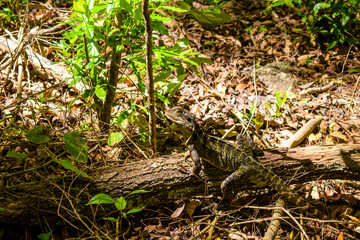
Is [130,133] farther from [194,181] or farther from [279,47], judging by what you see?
[279,47]

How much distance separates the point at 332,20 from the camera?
6.86 m

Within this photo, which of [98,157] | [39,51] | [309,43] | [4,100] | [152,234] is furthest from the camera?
[309,43]

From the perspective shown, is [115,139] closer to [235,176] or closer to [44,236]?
[44,236]

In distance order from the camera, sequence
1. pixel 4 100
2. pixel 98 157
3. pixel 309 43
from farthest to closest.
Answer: pixel 309 43, pixel 4 100, pixel 98 157

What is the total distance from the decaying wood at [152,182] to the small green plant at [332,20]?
12.8 ft

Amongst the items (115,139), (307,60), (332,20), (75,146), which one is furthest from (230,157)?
(332,20)

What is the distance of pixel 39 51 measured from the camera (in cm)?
617

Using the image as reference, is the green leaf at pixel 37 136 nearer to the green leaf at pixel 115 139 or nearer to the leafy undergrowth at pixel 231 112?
the leafy undergrowth at pixel 231 112

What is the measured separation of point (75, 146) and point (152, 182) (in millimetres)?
1175

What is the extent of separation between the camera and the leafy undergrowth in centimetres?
404

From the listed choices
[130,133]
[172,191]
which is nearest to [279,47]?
[130,133]

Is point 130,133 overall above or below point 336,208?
above

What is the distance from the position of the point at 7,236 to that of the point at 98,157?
168 centimetres

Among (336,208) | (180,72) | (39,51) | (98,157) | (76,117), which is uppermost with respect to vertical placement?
(39,51)
